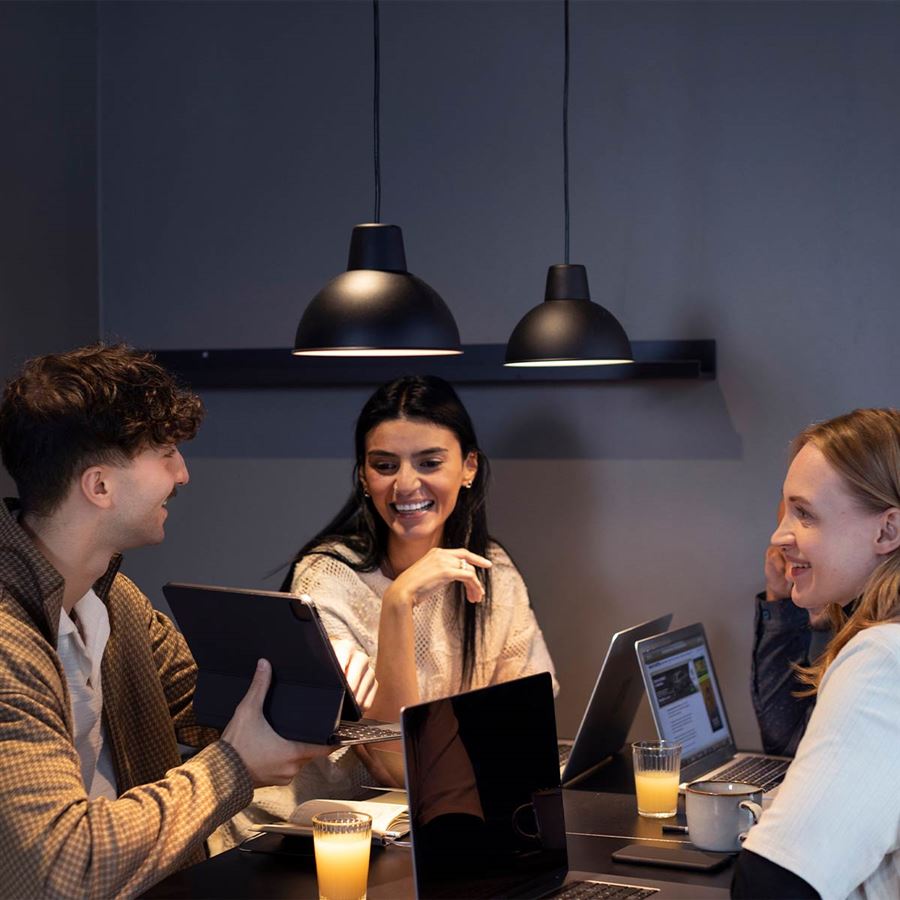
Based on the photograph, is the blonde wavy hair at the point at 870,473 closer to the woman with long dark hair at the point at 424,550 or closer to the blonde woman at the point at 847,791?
the blonde woman at the point at 847,791

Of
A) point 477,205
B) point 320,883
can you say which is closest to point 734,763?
point 320,883

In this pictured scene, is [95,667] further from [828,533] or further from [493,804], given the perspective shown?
[828,533]

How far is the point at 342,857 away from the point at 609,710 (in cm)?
98

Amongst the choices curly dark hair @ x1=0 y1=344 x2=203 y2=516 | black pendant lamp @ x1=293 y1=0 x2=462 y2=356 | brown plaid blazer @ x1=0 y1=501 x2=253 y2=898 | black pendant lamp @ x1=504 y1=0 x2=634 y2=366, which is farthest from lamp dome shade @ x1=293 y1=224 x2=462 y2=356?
brown plaid blazer @ x1=0 y1=501 x2=253 y2=898

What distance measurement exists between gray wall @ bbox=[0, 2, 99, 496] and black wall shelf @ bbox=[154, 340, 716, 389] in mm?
332

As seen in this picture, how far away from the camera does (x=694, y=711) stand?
102 inches

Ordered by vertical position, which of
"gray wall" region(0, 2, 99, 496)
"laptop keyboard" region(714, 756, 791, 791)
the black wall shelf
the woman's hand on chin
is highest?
"gray wall" region(0, 2, 99, 496)

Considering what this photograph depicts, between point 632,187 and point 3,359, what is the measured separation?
1725 mm

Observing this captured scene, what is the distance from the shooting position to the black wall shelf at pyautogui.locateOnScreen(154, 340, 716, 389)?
10.7 feet

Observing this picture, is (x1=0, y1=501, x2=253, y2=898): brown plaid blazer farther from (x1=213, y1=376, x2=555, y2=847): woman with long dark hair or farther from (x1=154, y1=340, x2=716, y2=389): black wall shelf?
(x1=154, y1=340, x2=716, y2=389): black wall shelf

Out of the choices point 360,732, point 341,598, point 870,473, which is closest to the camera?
point 870,473

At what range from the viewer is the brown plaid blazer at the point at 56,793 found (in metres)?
1.65

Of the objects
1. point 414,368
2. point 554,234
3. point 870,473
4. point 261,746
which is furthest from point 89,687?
point 554,234

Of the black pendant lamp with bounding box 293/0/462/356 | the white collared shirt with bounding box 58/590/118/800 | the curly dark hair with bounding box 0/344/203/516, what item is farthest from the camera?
the black pendant lamp with bounding box 293/0/462/356
